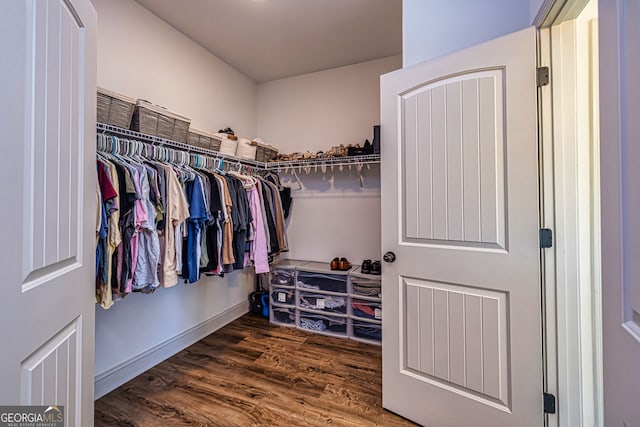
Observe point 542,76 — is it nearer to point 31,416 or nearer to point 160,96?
point 31,416

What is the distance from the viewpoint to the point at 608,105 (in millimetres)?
607

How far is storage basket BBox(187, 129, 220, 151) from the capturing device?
2.17 m

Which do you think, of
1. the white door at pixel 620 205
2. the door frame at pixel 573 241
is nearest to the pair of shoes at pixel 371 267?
the door frame at pixel 573 241

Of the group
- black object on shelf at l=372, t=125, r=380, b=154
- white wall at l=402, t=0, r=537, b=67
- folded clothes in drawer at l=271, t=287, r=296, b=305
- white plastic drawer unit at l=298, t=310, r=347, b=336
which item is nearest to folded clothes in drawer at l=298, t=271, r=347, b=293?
folded clothes in drawer at l=271, t=287, r=296, b=305

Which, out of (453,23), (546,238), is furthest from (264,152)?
(546,238)

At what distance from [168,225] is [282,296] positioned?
1.48m

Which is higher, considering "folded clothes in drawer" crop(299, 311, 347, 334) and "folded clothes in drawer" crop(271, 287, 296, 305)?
"folded clothes in drawer" crop(271, 287, 296, 305)

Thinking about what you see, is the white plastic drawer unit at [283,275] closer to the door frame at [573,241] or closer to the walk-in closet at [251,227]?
the walk-in closet at [251,227]

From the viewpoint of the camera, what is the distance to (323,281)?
8.97 ft

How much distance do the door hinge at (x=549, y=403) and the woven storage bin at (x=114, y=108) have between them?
8.49ft

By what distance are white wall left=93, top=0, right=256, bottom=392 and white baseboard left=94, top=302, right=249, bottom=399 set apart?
2cm

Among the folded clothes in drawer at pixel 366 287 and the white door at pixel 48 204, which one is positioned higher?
the white door at pixel 48 204

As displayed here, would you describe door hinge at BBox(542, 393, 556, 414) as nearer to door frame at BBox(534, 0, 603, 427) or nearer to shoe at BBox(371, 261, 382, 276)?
door frame at BBox(534, 0, 603, 427)

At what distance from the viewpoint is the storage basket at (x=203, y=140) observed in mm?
2170
